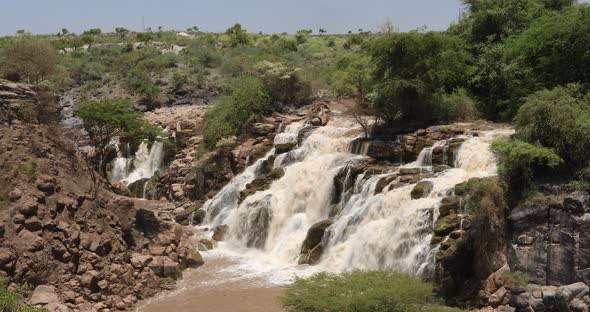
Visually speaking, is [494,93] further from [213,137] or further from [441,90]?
[213,137]

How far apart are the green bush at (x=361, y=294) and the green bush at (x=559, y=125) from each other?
7037mm

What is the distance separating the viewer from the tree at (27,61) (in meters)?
28.2

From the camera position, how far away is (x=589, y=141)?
18.3 meters

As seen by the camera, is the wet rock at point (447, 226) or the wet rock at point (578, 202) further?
the wet rock at point (447, 226)

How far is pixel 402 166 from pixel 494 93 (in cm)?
791

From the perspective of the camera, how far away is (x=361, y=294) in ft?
46.9

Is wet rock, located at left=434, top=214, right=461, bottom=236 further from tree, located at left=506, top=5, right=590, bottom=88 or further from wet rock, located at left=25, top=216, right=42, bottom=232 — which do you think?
wet rock, located at left=25, top=216, right=42, bottom=232

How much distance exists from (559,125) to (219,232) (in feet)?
48.9

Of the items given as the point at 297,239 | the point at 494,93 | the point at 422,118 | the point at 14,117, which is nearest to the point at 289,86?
the point at 422,118

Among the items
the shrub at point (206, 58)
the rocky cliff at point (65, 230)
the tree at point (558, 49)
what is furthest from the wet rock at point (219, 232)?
the shrub at point (206, 58)

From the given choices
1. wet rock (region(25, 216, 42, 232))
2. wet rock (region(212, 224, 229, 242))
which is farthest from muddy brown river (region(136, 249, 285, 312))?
wet rock (region(212, 224, 229, 242))

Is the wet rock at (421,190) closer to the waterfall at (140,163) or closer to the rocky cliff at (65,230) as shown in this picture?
the rocky cliff at (65,230)

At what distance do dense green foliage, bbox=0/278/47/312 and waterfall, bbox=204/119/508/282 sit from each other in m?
9.44

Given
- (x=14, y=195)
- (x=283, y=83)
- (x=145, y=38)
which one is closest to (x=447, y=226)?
(x=14, y=195)
